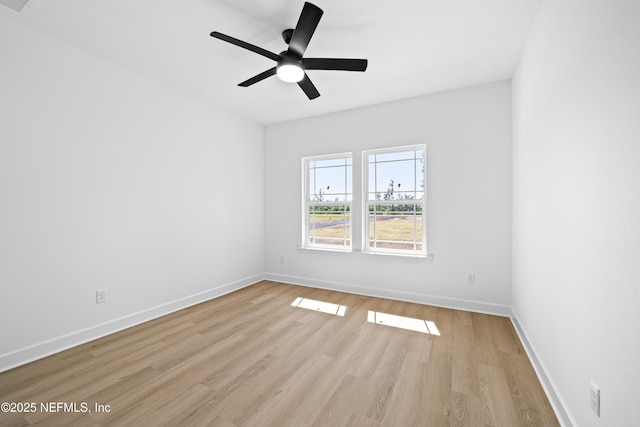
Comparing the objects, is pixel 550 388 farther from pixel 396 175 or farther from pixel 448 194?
pixel 396 175

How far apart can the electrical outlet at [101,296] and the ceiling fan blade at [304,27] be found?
2906 mm

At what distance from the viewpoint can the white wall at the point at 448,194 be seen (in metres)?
3.10

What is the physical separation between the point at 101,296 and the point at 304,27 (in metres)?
3.10

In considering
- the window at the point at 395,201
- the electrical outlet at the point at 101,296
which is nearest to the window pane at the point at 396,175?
the window at the point at 395,201

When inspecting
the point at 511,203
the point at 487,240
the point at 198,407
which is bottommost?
the point at 198,407

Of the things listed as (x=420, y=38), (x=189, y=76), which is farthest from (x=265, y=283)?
(x=420, y=38)

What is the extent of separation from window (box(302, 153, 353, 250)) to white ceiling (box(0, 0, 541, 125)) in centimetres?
129

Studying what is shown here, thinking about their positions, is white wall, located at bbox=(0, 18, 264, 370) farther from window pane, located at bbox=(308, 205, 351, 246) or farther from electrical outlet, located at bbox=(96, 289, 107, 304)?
window pane, located at bbox=(308, 205, 351, 246)

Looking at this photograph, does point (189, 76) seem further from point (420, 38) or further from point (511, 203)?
point (511, 203)

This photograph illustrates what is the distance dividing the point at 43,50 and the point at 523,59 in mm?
4337

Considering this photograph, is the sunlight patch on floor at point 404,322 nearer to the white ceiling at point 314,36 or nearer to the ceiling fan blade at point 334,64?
the ceiling fan blade at point 334,64

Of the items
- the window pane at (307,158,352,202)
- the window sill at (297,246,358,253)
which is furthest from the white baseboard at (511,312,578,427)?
the window pane at (307,158,352,202)

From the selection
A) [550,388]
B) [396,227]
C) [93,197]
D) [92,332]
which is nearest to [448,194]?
[396,227]

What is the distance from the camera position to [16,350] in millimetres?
2123
